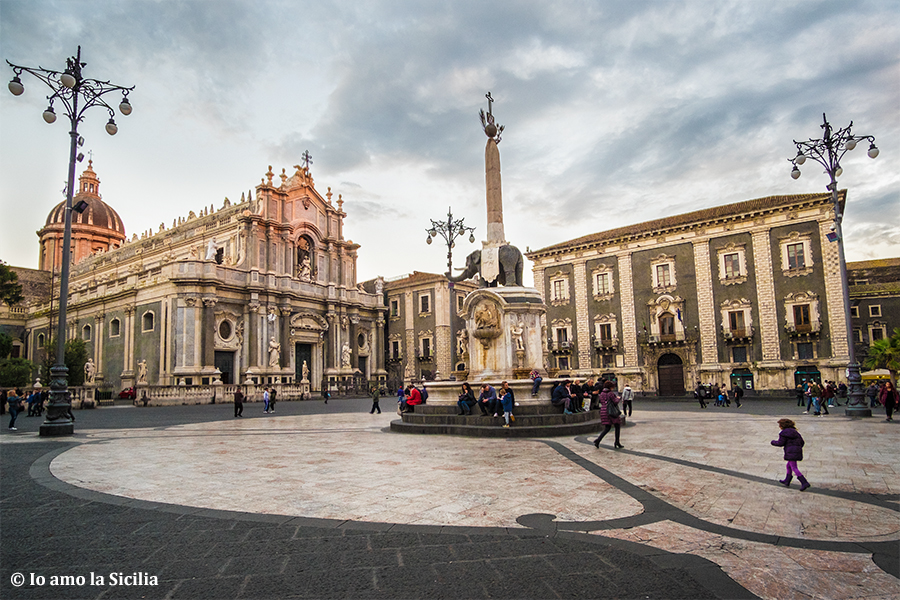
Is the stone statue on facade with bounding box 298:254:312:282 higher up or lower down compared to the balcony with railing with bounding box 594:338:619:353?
higher up

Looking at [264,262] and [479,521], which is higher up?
[264,262]

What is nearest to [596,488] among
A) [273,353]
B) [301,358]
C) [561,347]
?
[273,353]

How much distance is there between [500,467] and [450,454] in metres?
1.74

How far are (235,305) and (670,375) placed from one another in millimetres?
31798

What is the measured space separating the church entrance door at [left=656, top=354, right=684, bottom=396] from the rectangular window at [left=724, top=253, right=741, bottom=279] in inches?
260

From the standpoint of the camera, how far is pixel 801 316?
34.1 m

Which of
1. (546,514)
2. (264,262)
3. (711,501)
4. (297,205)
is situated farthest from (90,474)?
(297,205)

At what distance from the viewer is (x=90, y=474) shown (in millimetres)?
8125

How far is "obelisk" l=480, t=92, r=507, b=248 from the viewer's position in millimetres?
16766

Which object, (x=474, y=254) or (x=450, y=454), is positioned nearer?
(x=450, y=454)

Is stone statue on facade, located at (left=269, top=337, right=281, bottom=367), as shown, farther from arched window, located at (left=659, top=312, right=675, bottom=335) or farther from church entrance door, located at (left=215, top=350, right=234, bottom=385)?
arched window, located at (left=659, top=312, right=675, bottom=335)

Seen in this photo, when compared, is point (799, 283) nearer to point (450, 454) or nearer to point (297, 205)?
point (450, 454)

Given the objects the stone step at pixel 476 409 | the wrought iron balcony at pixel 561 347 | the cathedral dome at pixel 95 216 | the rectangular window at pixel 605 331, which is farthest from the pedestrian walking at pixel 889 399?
the cathedral dome at pixel 95 216

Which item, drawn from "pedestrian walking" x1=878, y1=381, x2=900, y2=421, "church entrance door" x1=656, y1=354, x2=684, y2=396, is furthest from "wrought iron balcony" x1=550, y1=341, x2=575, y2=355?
"pedestrian walking" x1=878, y1=381, x2=900, y2=421
